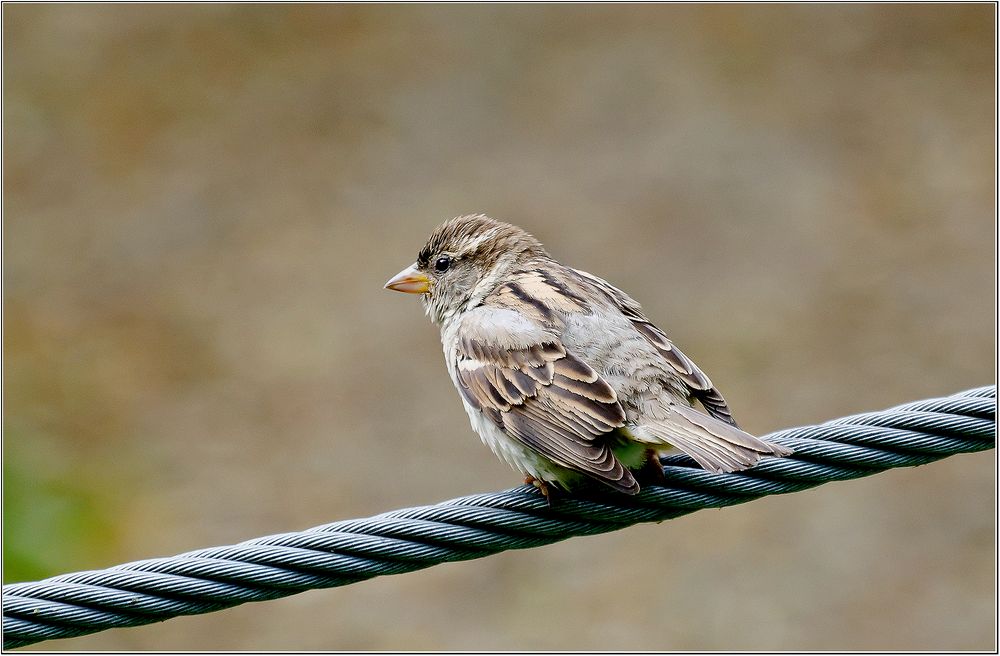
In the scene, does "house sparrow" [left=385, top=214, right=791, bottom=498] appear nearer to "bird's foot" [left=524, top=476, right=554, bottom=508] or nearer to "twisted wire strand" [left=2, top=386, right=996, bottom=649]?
"bird's foot" [left=524, top=476, right=554, bottom=508]

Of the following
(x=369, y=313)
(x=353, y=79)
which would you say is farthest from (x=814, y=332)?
(x=353, y=79)

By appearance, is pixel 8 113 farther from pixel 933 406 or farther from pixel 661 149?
pixel 933 406

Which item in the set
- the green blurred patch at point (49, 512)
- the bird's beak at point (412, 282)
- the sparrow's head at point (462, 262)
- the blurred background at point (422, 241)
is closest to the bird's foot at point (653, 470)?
the sparrow's head at point (462, 262)

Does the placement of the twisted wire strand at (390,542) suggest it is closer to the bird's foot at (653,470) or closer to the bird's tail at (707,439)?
the bird's tail at (707,439)

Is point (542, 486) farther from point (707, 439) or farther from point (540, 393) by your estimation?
point (707, 439)

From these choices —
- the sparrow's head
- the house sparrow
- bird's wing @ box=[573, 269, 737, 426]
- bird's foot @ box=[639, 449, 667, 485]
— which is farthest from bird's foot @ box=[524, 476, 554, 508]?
the sparrow's head

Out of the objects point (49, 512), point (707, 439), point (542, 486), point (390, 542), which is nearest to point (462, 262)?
point (542, 486)
